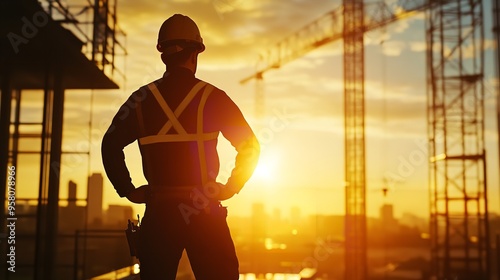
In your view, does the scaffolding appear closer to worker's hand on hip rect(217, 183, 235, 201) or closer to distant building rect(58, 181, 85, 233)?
distant building rect(58, 181, 85, 233)

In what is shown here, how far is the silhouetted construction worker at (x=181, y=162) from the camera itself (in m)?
4.12

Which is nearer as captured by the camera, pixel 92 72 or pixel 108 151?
pixel 108 151

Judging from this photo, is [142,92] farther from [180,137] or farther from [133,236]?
[133,236]

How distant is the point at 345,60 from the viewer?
192 ft

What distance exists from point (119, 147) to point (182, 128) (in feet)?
1.51

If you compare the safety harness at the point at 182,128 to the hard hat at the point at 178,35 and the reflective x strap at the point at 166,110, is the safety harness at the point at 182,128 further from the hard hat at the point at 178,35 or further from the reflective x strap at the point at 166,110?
the hard hat at the point at 178,35

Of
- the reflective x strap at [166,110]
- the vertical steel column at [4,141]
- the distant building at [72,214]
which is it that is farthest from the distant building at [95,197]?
the reflective x strap at [166,110]

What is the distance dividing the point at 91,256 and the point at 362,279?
4201cm

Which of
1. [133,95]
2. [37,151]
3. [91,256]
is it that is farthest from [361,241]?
[133,95]

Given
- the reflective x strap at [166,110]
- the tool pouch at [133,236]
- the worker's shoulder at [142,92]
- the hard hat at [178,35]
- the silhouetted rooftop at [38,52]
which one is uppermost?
the silhouetted rooftop at [38,52]

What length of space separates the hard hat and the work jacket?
0.52 ft

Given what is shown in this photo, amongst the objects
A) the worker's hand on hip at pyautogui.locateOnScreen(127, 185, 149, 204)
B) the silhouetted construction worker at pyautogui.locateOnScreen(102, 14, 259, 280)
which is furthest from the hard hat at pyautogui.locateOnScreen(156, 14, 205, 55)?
the worker's hand on hip at pyautogui.locateOnScreen(127, 185, 149, 204)

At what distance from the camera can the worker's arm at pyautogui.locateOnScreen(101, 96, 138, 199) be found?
4.23m

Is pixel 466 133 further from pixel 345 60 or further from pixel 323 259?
pixel 323 259
